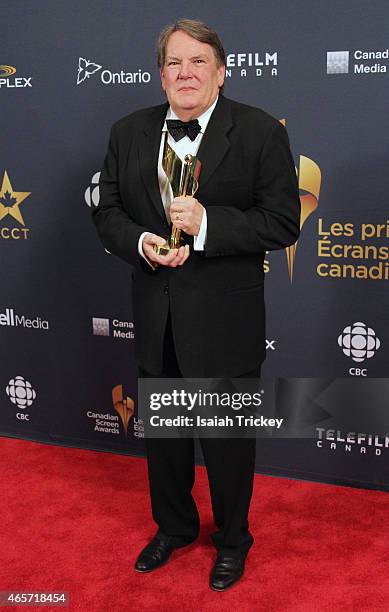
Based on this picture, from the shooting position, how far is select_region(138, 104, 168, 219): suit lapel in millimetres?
2236

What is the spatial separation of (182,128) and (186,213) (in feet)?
1.00

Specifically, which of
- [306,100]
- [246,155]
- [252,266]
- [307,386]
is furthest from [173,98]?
[307,386]

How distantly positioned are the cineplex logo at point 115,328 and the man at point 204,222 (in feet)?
3.19

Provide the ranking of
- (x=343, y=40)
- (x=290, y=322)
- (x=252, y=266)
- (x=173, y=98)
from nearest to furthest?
(x=173, y=98) < (x=252, y=266) < (x=343, y=40) < (x=290, y=322)

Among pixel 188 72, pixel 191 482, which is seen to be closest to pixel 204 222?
pixel 188 72

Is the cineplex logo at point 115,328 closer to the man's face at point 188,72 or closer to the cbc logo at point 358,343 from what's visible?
the cbc logo at point 358,343

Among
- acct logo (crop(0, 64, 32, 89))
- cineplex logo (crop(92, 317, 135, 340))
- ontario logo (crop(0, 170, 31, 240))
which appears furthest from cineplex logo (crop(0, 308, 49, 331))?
acct logo (crop(0, 64, 32, 89))

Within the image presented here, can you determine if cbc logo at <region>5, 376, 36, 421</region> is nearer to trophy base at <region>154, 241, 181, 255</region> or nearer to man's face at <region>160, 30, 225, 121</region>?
trophy base at <region>154, 241, 181, 255</region>

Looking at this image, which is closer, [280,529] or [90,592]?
[90,592]

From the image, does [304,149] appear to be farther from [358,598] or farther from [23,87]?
[358,598]

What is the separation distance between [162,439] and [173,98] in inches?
43.7

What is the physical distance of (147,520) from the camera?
2.93m

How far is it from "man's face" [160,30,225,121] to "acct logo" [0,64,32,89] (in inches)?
55.7

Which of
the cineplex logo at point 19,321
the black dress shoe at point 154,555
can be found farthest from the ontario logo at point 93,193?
the black dress shoe at point 154,555
